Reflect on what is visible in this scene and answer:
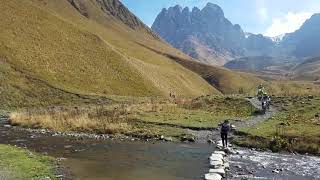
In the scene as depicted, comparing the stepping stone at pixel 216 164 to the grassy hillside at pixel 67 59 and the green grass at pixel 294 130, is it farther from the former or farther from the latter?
the grassy hillside at pixel 67 59

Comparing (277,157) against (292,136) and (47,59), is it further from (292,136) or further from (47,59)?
(47,59)

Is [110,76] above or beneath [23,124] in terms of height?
above

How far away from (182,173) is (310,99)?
149 ft

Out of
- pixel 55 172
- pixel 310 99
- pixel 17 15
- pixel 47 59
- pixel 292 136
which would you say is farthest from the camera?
pixel 17 15

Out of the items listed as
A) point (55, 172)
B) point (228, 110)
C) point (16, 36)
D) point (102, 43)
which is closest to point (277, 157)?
point (55, 172)

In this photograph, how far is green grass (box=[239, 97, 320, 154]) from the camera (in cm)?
4328

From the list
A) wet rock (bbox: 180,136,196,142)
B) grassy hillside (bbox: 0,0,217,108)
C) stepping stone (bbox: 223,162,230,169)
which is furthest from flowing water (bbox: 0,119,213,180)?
grassy hillside (bbox: 0,0,217,108)

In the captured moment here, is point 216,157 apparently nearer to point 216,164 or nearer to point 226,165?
point 226,165

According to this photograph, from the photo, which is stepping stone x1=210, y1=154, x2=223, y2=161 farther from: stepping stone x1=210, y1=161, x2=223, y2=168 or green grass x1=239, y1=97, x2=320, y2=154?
green grass x1=239, y1=97, x2=320, y2=154

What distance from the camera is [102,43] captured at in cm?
17050

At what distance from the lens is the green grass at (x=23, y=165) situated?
29672 millimetres

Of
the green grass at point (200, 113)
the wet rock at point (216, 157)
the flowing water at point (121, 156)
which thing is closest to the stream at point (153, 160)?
the flowing water at point (121, 156)

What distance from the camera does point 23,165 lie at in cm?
3275

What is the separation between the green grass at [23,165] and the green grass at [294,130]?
19909 millimetres
